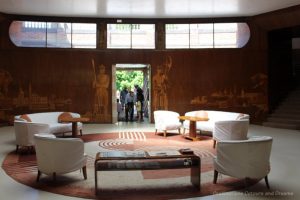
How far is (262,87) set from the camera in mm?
12398

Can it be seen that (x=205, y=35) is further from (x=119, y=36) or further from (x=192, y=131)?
(x=192, y=131)

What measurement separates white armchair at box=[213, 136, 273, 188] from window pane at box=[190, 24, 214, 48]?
27.8ft

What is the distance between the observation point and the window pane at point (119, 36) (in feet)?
41.4

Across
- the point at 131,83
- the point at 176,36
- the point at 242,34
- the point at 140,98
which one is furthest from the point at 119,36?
the point at 131,83

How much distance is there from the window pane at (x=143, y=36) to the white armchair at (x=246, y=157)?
8577mm

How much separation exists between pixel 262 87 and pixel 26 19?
9435 millimetres

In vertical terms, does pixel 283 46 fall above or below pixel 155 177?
above

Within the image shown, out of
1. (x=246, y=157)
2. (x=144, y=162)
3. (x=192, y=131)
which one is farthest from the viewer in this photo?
(x=192, y=131)

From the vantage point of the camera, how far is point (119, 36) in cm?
1270

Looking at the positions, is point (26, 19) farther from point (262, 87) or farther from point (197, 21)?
point (262, 87)

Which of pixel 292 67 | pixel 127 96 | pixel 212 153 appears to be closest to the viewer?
pixel 212 153

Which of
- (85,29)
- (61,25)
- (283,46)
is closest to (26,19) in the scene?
(61,25)

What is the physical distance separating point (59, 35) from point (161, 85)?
4433mm

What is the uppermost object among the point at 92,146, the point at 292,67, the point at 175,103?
the point at 292,67
